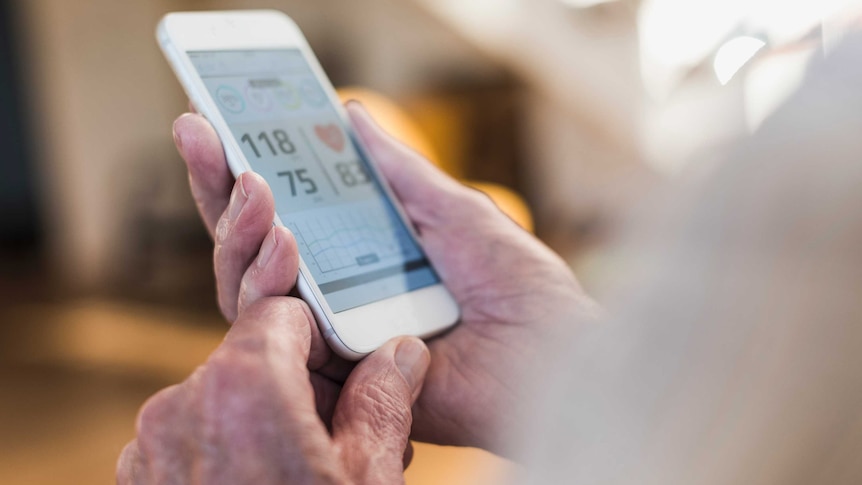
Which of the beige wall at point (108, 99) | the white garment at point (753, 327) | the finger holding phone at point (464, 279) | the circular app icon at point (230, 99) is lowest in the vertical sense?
the beige wall at point (108, 99)

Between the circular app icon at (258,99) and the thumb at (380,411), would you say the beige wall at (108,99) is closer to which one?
the circular app icon at (258,99)

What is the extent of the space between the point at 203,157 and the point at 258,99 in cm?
14

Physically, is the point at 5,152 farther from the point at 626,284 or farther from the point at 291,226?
the point at 626,284

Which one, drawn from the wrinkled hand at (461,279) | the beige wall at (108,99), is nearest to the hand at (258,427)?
the wrinkled hand at (461,279)

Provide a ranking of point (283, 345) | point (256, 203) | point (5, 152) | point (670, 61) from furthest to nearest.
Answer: point (5, 152)
point (670, 61)
point (256, 203)
point (283, 345)

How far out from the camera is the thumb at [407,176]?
0.95 meters

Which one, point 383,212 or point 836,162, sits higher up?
point 836,162

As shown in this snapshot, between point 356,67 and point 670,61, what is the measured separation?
2018mm

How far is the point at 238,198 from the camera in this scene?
2.17 ft

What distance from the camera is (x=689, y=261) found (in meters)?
0.34

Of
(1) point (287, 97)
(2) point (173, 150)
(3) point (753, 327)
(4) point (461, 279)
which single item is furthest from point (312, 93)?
(2) point (173, 150)

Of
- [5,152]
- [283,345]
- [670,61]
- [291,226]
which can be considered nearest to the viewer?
[283,345]

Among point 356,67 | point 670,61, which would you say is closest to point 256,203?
point 670,61

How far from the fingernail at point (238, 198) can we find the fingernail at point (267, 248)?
0.03m
